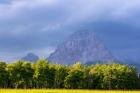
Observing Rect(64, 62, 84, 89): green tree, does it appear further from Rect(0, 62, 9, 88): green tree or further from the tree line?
Rect(0, 62, 9, 88): green tree

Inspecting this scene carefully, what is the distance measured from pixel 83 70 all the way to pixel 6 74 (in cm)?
2562

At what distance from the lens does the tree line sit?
420ft

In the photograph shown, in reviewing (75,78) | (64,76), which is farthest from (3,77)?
(75,78)

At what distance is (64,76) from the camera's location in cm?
13538

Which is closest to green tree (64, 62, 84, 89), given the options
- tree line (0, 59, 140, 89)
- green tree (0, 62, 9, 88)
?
tree line (0, 59, 140, 89)

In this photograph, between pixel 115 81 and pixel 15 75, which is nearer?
pixel 15 75

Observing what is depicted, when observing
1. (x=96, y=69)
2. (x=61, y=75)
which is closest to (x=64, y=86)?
(x=61, y=75)

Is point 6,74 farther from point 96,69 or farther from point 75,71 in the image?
point 96,69

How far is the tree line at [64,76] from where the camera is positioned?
12800 cm

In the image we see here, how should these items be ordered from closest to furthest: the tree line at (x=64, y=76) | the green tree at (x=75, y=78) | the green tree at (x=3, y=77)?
the green tree at (x=3, y=77), the tree line at (x=64, y=76), the green tree at (x=75, y=78)

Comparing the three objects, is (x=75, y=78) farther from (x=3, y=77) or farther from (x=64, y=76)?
(x=3, y=77)

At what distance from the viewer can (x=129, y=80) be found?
137m

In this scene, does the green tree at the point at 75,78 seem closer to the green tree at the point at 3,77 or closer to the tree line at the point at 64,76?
the tree line at the point at 64,76

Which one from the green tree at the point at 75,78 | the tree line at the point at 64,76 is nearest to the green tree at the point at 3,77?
the tree line at the point at 64,76
